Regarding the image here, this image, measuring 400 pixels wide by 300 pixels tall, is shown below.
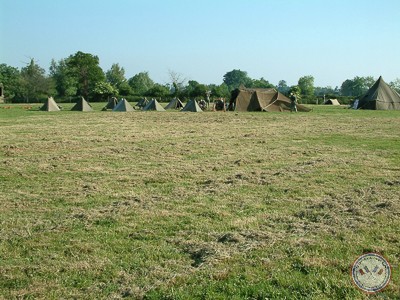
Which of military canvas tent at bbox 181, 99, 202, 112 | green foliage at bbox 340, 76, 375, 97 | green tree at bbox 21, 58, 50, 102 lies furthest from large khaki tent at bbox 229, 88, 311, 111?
green foliage at bbox 340, 76, 375, 97

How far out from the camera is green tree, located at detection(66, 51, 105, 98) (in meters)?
82.4

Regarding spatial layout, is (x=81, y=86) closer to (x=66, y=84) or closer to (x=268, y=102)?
(x=66, y=84)

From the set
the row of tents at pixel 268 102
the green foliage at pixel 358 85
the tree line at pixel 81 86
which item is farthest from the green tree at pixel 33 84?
the green foliage at pixel 358 85

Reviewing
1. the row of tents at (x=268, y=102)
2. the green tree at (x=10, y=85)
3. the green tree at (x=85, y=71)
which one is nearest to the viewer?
the row of tents at (x=268, y=102)

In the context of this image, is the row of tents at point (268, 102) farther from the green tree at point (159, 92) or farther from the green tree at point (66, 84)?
the green tree at point (66, 84)

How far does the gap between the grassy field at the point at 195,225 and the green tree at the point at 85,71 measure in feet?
249

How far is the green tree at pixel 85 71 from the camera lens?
8238 centimetres

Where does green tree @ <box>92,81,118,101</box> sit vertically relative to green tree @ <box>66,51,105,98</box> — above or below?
below

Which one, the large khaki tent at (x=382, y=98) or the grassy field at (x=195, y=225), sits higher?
the large khaki tent at (x=382, y=98)

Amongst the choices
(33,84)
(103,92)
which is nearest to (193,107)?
(103,92)

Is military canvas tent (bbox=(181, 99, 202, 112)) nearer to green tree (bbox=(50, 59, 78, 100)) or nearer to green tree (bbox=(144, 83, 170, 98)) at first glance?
green tree (bbox=(144, 83, 170, 98))

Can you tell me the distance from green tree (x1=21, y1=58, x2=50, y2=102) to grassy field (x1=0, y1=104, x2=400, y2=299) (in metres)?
71.9

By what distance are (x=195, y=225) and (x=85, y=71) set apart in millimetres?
82542

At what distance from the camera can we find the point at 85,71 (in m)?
82.4
